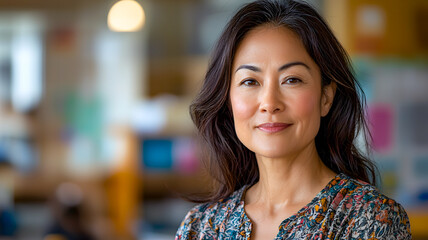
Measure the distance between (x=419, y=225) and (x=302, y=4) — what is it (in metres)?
3.10

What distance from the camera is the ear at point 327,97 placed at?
58.2 inches

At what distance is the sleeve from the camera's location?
4.32 ft

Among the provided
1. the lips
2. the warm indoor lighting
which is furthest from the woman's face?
the warm indoor lighting

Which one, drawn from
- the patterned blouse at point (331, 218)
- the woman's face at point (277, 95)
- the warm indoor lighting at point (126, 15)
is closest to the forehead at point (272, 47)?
the woman's face at point (277, 95)

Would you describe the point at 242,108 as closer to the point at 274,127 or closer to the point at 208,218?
the point at 274,127

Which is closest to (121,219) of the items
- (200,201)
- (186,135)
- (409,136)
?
(186,135)

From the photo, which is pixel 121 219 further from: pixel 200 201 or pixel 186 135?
pixel 200 201

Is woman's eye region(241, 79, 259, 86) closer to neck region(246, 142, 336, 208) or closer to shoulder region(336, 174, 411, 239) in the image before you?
neck region(246, 142, 336, 208)

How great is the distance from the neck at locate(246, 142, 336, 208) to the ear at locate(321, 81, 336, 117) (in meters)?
0.08

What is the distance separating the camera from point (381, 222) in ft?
4.32

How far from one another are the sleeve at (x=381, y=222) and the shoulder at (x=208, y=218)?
0.32 m

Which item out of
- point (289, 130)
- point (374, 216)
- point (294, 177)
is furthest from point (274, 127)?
point (374, 216)

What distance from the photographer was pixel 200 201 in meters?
1.63

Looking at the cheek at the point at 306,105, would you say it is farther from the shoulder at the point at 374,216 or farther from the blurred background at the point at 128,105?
the blurred background at the point at 128,105
